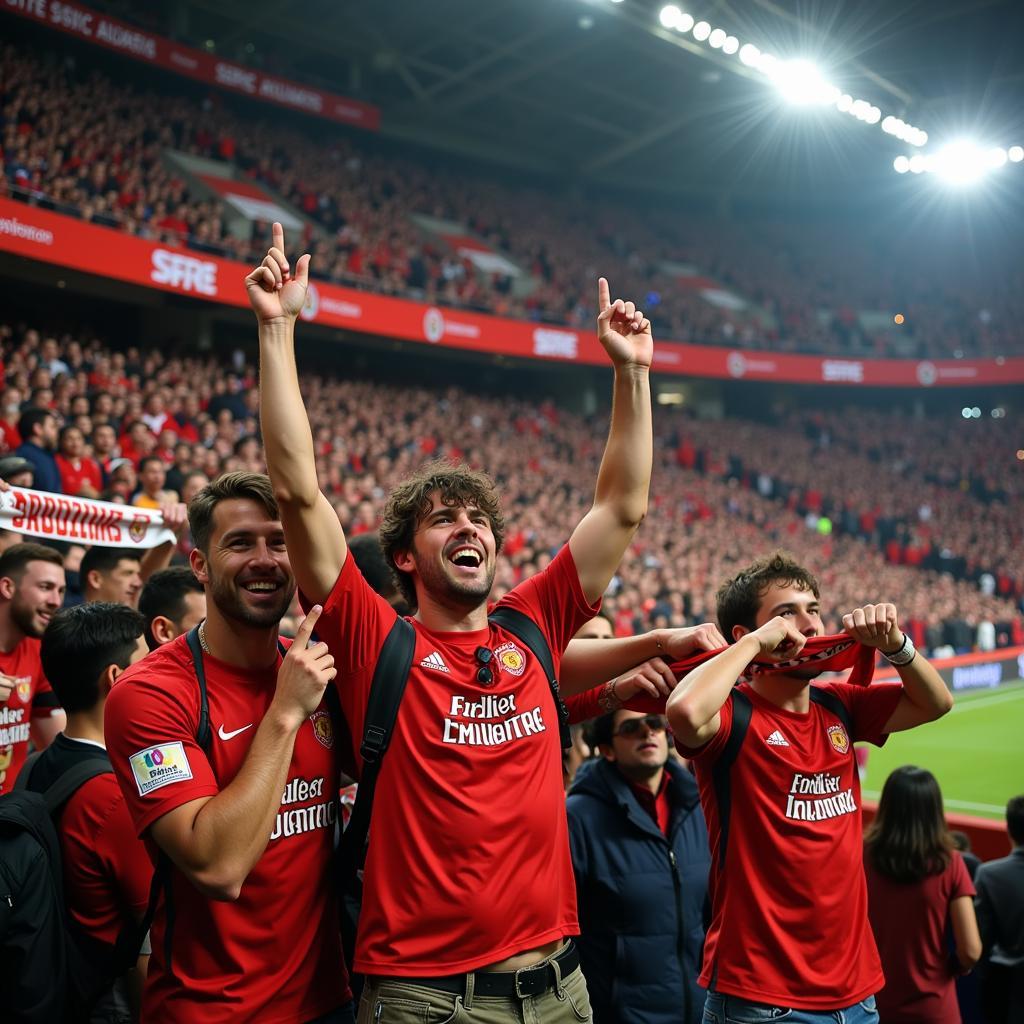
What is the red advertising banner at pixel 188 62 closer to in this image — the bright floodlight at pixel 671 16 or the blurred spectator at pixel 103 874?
the bright floodlight at pixel 671 16

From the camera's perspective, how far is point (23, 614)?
4.43 m

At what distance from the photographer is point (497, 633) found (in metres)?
2.81

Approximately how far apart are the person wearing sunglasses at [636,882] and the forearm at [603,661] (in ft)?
2.28

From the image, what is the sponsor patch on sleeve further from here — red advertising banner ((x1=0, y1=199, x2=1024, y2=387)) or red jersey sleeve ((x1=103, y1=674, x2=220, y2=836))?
red advertising banner ((x1=0, y1=199, x2=1024, y2=387))

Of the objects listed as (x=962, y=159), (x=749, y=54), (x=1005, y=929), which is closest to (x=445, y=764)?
(x=1005, y=929)

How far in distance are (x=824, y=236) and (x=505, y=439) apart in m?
23.1

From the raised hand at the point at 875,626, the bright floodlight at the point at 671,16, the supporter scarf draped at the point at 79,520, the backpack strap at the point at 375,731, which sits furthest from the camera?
the bright floodlight at the point at 671,16

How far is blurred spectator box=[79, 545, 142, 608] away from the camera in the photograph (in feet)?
16.6

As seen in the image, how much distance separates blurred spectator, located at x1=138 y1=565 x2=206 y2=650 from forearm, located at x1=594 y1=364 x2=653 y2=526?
5.90ft

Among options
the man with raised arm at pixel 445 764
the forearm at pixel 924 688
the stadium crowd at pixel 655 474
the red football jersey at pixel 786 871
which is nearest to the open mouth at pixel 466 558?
the man with raised arm at pixel 445 764

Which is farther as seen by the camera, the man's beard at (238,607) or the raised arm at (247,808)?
the man's beard at (238,607)

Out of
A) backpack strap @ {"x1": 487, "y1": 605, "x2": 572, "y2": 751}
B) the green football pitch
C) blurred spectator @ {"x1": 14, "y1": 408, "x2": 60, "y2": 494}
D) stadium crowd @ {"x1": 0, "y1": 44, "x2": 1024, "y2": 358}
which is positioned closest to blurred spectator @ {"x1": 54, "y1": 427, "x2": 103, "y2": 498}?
blurred spectator @ {"x1": 14, "y1": 408, "x2": 60, "y2": 494}

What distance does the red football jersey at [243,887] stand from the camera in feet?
7.72

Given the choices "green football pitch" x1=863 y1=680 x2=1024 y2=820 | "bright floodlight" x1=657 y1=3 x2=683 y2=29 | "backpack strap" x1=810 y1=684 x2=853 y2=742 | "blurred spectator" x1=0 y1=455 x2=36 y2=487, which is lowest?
"green football pitch" x1=863 y1=680 x2=1024 y2=820
